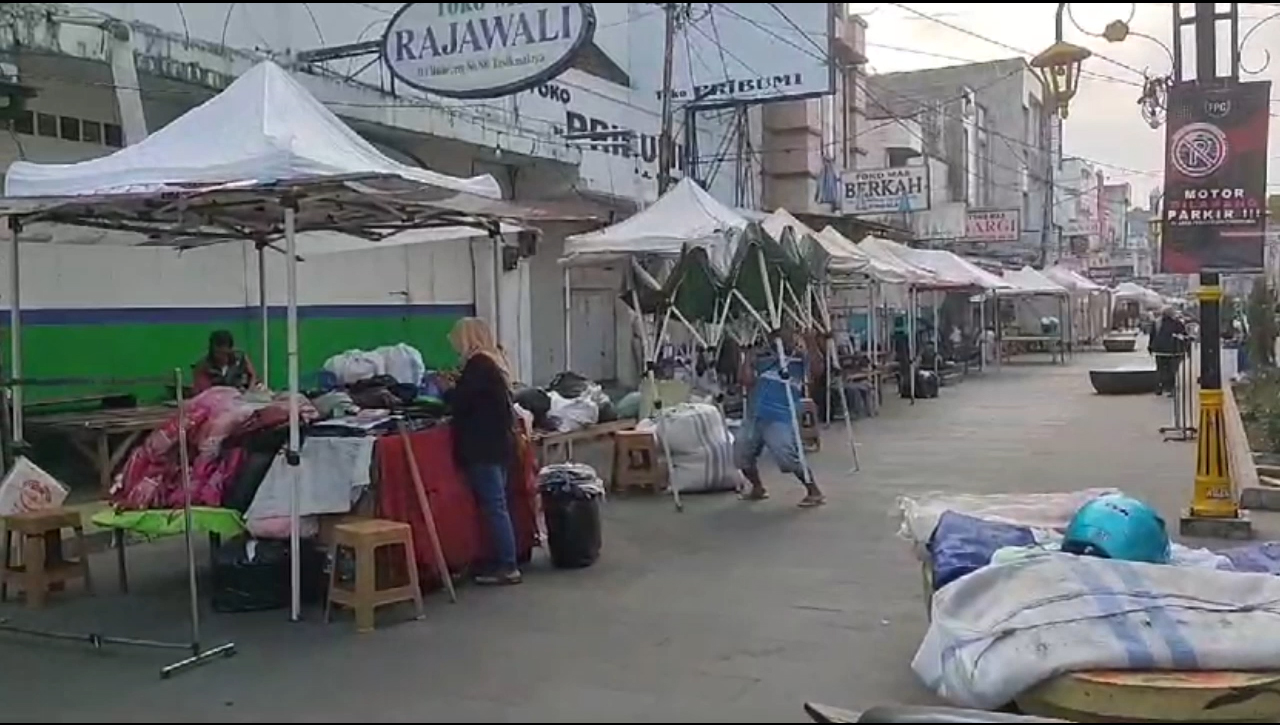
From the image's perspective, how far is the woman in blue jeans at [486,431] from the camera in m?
7.98

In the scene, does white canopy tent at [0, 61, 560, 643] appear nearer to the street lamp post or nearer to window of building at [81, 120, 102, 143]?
the street lamp post

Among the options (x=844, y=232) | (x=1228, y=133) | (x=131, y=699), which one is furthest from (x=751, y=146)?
(x=131, y=699)

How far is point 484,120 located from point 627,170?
5011 millimetres

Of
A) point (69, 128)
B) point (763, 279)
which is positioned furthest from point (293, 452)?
point (69, 128)

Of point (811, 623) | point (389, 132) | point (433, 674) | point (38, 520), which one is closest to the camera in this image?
point (433, 674)

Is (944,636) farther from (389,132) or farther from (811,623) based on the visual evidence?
(389,132)

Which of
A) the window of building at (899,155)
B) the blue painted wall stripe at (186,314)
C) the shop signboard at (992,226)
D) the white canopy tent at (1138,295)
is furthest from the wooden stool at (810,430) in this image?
the white canopy tent at (1138,295)

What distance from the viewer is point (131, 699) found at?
5344 mm

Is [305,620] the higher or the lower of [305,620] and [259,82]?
the lower

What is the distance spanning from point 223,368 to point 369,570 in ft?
12.7

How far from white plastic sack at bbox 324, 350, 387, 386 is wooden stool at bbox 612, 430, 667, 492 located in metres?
2.31

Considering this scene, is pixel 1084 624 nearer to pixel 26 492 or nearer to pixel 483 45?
pixel 26 492

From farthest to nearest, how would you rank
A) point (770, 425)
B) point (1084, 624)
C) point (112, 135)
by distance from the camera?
point (112, 135) → point (770, 425) → point (1084, 624)

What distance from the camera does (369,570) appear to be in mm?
6953
